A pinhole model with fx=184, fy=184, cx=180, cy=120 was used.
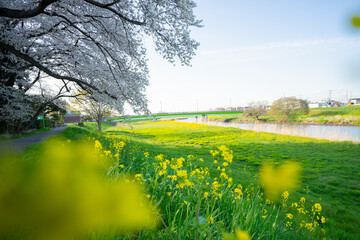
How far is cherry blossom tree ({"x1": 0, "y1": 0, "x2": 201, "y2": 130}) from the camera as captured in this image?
7.02m

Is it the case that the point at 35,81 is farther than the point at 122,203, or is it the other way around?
the point at 35,81

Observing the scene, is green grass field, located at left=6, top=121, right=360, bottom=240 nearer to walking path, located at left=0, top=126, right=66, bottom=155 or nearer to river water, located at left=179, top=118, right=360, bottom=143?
walking path, located at left=0, top=126, right=66, bottom=155

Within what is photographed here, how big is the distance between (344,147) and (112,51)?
17.9 meters

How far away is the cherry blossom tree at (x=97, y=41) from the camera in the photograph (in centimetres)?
702

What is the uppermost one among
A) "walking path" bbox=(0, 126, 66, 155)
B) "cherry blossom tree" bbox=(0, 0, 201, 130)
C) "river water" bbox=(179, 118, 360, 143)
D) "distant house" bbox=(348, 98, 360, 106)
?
"cherry blossom tree" bbox=(0, 0, 201, 130)

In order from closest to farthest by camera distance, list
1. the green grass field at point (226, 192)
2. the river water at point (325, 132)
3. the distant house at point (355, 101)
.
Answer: the distant house at point (355, 101)
the green grass field at point (226, 192)
the river water at point (325, 132)

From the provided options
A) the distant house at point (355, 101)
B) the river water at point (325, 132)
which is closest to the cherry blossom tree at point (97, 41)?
the distant house at point (355, 101)

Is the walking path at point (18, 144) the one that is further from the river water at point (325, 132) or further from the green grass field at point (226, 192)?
the river water at point (325, 132)

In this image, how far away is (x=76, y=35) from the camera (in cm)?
913

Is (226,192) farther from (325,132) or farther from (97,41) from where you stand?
(325,132)

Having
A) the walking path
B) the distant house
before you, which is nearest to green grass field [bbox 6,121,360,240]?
the distant house

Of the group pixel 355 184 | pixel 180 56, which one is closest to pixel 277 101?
pixel 355 184

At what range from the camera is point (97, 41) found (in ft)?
27.5

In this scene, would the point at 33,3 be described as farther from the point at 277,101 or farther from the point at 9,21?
the point at 277,101
